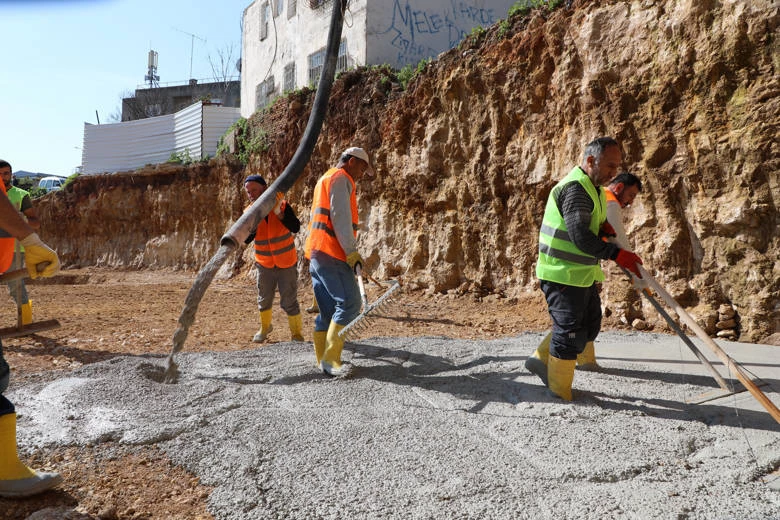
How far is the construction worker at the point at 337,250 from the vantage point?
4070 mm

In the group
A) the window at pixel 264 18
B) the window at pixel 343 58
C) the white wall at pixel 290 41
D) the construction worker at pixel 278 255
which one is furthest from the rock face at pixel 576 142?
the window at pixel 264 18

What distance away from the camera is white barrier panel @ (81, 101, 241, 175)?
19734 millimetres

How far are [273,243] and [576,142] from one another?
4.54m

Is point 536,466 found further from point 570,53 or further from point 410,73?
point 410,73

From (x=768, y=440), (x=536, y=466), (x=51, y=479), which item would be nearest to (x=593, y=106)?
(x=768, y=440)

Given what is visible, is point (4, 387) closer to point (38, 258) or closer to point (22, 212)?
point (38, 258)

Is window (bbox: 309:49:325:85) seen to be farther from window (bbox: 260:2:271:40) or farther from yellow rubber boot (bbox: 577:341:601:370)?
yellow rubber boot (bbox: 577:341:601:370)

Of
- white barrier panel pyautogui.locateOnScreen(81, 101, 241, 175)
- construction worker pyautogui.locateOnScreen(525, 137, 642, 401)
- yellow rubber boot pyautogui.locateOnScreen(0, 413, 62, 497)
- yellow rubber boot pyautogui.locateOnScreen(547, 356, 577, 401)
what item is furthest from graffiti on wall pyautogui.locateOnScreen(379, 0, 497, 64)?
yellow rubber boot pyautogui.locateOnScreen(0, 413, 62, 497)

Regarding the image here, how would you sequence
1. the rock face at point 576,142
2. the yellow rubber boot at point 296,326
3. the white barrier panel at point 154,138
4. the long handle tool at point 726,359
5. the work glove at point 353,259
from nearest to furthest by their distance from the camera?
the long handle tool at point 726,359 < the work glove at point 353,259 < the rock face at point 576,142 < the yellow rubber boot at point 296,326 < the white barrier panel at point 154,138

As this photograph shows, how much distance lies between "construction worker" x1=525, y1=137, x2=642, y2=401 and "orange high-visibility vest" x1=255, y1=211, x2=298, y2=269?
9.86 feet

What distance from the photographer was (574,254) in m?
3.37

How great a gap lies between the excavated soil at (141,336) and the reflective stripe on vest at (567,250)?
2331mm

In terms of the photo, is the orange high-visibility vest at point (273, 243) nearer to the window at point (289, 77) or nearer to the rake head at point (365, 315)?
the rake head at point (365, 315)

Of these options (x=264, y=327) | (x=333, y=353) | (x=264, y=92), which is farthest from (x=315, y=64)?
(x=333, y=353)
